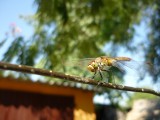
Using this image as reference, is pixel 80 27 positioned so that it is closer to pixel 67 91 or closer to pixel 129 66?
pixel 67 91

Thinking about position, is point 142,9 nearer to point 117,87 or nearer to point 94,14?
point 94,14

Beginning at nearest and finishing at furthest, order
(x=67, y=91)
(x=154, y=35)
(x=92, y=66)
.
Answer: (x=92, y=66)
(x=67, y=91)
(x=154, y=35)

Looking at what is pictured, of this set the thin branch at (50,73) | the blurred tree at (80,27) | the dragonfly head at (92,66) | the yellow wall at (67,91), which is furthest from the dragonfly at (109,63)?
the blurred tree at (80,27)

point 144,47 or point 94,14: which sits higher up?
point 94,14

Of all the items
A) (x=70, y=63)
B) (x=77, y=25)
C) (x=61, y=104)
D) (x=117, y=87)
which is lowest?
(x=61, y=104)

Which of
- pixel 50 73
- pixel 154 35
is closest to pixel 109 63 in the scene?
pixel 50 73

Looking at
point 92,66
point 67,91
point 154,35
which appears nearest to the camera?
point 92,66

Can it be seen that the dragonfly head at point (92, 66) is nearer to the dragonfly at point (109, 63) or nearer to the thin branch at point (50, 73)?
the dragonfly at point (109, 63)

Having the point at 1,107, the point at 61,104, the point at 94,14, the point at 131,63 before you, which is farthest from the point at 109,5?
the point at 131,63

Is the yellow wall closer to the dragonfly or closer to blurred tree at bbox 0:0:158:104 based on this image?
blurred tree at bbox 0:0:158:104
